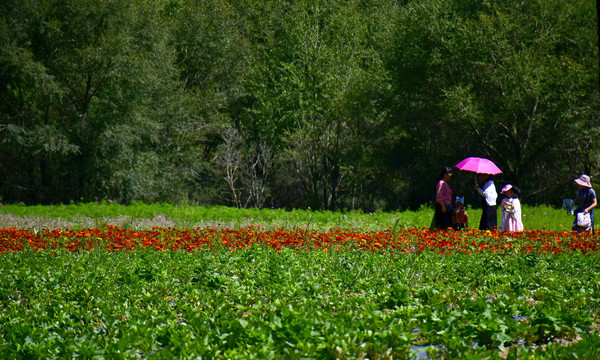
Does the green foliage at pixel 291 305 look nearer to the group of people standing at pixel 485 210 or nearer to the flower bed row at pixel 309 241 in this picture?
the flower bed row at pixel 309 241

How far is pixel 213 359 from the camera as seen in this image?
360 centimetres

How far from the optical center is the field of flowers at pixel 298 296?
374 centimetres

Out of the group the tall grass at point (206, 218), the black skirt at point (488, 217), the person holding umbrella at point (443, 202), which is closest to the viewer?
the person holding umbrella at point (443, 202)

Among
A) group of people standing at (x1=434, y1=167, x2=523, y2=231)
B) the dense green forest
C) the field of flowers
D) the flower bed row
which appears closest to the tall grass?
group of people standing at (x1=434, y1=167, x2=523, y2=231)

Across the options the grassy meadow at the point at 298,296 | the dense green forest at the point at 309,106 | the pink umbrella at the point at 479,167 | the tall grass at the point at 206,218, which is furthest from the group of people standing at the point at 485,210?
the dense green forest at the point at 309,106

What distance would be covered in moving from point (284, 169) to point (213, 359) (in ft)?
80.8

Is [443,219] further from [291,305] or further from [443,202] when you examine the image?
[291,305]

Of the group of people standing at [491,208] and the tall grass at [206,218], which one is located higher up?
the group of people standing at [491,208]

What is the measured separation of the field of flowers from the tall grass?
394 centimetres

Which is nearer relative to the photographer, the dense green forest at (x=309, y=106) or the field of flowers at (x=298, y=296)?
the field of flowers at (x=298, y=296)

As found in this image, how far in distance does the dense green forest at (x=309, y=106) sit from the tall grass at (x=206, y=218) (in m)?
6.22

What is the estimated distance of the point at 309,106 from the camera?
1005 inches

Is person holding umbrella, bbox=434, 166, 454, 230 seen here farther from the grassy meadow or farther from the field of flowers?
the field of flowers

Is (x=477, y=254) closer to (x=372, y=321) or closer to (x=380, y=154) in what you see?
(x=372, y=321)
